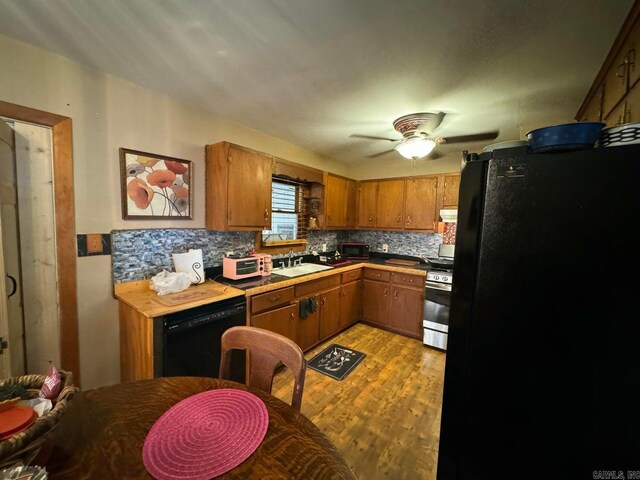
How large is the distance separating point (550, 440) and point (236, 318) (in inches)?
73.0

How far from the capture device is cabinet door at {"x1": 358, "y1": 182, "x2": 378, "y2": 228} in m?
3.90

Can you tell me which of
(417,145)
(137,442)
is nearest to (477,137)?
(417,145)

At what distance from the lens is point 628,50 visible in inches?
48.5

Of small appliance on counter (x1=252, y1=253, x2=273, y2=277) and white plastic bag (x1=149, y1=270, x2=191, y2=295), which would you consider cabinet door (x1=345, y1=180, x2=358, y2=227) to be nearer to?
small appliance on counter (x1=252, y1=253, x2=273, y2=277)

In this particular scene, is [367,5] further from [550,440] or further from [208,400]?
[550,440]

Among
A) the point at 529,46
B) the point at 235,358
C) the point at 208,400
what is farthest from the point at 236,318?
the point at 529,46

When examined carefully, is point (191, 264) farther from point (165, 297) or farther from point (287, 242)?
point (287, 242)

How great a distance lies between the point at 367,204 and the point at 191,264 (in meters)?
2.72

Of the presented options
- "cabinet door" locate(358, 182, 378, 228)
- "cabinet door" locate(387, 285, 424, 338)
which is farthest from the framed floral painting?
"cabinet door" locate(387, 285, 424, 338)

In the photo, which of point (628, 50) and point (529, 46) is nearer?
point (628, 50)

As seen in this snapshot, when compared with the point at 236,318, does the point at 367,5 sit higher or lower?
higher

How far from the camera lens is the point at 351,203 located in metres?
3.94

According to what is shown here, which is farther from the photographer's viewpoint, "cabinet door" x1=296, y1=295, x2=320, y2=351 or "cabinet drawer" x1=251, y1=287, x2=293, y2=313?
"cabinet door" x1=296, y1=295, x2=320, y2=351

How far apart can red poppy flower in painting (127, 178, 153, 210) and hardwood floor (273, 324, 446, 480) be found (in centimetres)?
188
